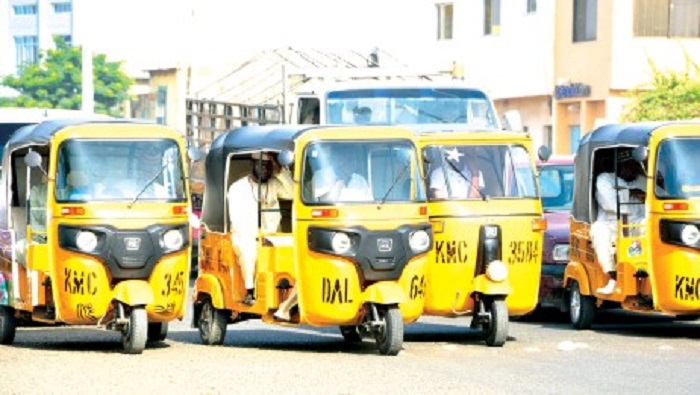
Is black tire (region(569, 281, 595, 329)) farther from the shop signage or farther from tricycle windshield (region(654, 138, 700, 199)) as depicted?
the shop signage

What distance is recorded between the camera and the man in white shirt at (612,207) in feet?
76.4

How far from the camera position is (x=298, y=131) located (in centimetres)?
2044

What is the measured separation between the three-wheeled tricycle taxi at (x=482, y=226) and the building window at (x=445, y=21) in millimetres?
39117

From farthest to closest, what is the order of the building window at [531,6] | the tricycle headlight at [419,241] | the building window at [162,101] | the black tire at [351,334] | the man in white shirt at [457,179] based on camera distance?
1. the building window at [162,101]
2. the building window at [531,6]
3. the black tire at [351,334]
4. the man in white shirt at [457,179]
5. the tricycle headlight at [419,241]

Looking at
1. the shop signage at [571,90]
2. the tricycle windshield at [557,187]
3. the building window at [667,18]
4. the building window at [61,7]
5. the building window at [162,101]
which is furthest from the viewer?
the building window at [61,7]

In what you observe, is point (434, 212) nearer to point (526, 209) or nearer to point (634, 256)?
point (526, 209)

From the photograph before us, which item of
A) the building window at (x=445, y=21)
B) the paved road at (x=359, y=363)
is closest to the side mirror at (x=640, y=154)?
the paved road at (x=359, y=363)

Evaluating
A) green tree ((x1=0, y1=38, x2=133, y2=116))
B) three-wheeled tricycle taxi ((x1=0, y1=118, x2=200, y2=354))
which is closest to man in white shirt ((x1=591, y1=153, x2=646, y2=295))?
three-wheeled tricycle taxi ((x1=0, y1=118, x2=200, y2=354))

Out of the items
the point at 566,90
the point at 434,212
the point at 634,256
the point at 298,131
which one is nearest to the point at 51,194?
→ the point at 298,131

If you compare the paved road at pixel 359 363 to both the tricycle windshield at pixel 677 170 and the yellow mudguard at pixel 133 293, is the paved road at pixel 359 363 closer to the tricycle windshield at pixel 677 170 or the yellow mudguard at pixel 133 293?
the yellow mudguard at pixel 133 293

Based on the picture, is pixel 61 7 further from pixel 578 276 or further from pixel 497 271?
pixel 497 271

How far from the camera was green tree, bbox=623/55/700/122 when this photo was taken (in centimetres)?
4759

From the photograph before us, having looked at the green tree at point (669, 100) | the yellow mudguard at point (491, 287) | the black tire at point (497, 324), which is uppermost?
the green tree at point (669, 100)

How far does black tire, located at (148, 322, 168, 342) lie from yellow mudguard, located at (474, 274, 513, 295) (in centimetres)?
303
